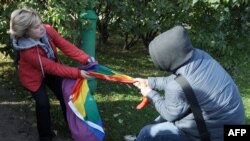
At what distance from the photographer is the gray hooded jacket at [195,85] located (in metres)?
3.18

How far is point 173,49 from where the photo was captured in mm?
3148

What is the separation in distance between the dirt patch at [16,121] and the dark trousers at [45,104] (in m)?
0.22

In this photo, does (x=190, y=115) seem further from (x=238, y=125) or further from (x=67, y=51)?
(x=67, y=51)

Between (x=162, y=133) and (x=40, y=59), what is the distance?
4.77 ft

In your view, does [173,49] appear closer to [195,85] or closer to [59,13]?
[195,85]

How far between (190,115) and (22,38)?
1.87 meters

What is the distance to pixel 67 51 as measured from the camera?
15.3 ft

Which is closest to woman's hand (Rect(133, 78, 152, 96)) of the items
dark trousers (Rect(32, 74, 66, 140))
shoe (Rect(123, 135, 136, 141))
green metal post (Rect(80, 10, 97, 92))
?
shoe (Rect(123, 135, 136, 141))

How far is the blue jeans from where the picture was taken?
11.5 feet

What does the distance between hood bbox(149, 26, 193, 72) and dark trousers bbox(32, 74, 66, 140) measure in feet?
5.30

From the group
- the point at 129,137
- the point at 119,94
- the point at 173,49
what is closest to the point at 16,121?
the point at 129,137

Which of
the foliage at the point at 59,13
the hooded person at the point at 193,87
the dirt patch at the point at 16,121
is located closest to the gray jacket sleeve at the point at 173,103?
the hooded person at the point at 193,87

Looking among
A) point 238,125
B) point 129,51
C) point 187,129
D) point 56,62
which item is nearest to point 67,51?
point 56,62

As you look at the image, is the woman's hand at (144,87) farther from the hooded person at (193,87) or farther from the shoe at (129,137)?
the shoe at (129,137)
